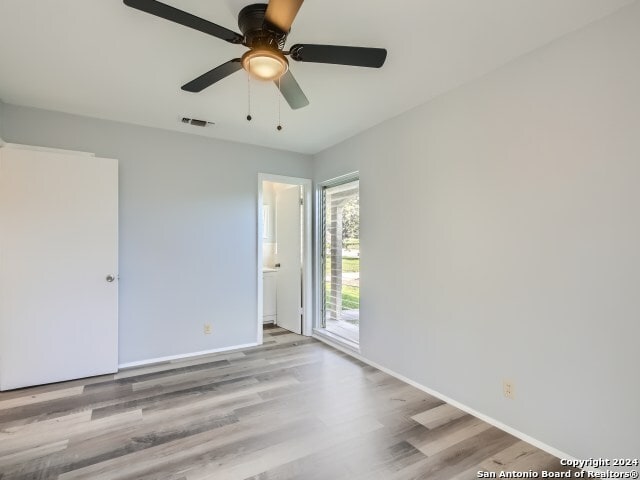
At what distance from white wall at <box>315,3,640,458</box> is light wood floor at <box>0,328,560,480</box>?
14.1 inches

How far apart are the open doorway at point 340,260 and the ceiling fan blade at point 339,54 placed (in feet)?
7.59

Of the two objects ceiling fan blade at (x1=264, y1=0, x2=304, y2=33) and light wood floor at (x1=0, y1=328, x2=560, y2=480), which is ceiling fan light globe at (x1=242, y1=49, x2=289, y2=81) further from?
light wood floor at (x1=0, y1=328, x2=560, y2=480)

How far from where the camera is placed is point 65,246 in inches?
116

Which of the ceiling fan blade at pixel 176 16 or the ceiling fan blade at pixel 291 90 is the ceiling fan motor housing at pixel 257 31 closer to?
the ceiling fan blade at pixel 176 16

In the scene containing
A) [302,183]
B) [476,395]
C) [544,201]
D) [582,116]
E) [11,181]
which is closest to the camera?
[582,116]

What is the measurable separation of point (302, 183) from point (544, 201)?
2.96m

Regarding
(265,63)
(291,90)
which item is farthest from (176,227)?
(265,63)

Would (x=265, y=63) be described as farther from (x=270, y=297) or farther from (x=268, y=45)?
(x=270, y=297)

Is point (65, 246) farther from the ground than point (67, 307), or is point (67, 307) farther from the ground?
point (65, 246)

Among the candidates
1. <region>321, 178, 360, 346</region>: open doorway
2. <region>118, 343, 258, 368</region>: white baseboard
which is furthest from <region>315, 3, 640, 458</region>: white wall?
<region>118, 343, 258, 368</region>: white baseboard

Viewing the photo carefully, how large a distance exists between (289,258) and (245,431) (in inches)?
105

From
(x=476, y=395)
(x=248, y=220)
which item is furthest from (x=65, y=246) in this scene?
(x=476, y=395)

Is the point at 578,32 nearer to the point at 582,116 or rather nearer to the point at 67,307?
the point at 582,116

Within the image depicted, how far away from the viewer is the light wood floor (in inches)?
72.6
